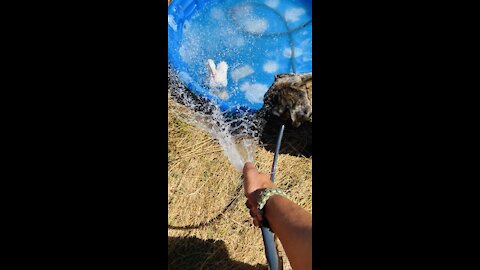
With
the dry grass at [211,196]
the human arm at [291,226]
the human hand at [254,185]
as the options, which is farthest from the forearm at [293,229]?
the dry grass at [211,196]

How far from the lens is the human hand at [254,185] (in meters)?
1.33

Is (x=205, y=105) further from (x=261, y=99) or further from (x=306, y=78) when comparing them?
(x=306, y=78)

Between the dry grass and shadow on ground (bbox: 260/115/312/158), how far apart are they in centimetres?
2

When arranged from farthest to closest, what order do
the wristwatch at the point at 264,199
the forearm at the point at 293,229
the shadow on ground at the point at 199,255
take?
the shadow on ground at the point at 199,255, the wristwatch at the point at 264,199, the forearm at the point at 293,229

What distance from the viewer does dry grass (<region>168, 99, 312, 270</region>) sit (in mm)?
1465

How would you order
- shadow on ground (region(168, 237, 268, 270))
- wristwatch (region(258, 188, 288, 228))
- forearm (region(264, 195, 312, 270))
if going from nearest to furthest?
forearm (region(264, 195, 312, 270)) < wristwatch (region(258, 188, 288, 228)) < shadow on ground (region(168, 237, 268, 270))

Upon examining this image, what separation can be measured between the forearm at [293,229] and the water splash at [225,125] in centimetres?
35

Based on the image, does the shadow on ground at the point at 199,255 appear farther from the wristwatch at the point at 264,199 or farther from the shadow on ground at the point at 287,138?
the shadow on ground at the point at 287,138

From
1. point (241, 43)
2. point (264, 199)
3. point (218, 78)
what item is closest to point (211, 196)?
point (264, 199)

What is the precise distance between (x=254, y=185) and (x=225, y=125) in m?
0.26

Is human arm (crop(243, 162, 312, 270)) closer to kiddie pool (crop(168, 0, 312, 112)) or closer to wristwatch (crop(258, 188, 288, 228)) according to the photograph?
wristwatch (crop(258, 188, 288, 228))

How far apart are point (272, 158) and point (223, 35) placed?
0.47m

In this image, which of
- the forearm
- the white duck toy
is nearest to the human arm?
the forearm
